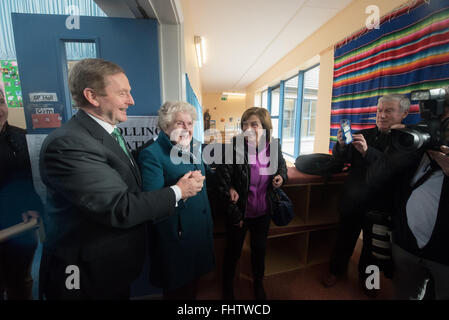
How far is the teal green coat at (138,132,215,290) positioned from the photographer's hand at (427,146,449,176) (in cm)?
121

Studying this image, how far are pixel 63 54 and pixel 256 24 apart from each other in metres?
2.85

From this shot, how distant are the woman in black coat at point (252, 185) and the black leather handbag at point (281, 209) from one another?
0.04 m

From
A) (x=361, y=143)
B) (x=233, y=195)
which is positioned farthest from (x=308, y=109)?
(x=233, y=195)

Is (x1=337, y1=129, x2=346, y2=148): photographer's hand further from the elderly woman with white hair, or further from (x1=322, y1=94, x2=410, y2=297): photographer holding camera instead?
the elderly woman with white hair

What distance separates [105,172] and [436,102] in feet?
4.92

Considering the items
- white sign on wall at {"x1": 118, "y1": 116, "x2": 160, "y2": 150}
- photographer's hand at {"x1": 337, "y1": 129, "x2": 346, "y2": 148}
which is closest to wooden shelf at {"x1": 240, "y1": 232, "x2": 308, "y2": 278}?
photographer's hand at {"x1": 337, "y1": 129, "x2": 346, "y2": 148}

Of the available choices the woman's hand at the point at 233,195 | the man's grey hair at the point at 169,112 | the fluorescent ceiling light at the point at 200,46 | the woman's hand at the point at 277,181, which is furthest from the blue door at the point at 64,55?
the fluorescent ceiling light at the point at 200,46

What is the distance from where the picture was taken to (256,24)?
294cm

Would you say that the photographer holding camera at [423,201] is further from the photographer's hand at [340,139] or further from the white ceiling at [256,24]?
the white ceiling at [256,24]

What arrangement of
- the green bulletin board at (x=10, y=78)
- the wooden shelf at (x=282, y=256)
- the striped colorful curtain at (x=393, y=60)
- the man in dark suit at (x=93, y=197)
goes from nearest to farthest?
the man in dark suit at (x=93, y=197) < the striped colorful curtain at (x=393, y=60) < the green bulletin board at (x=10, y=78) < the wooden shelf at (x=282, y=256)

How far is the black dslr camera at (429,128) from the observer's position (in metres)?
0.79

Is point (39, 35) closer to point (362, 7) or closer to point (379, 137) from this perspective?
point (379, 137)

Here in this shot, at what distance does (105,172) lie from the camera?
691 mm
